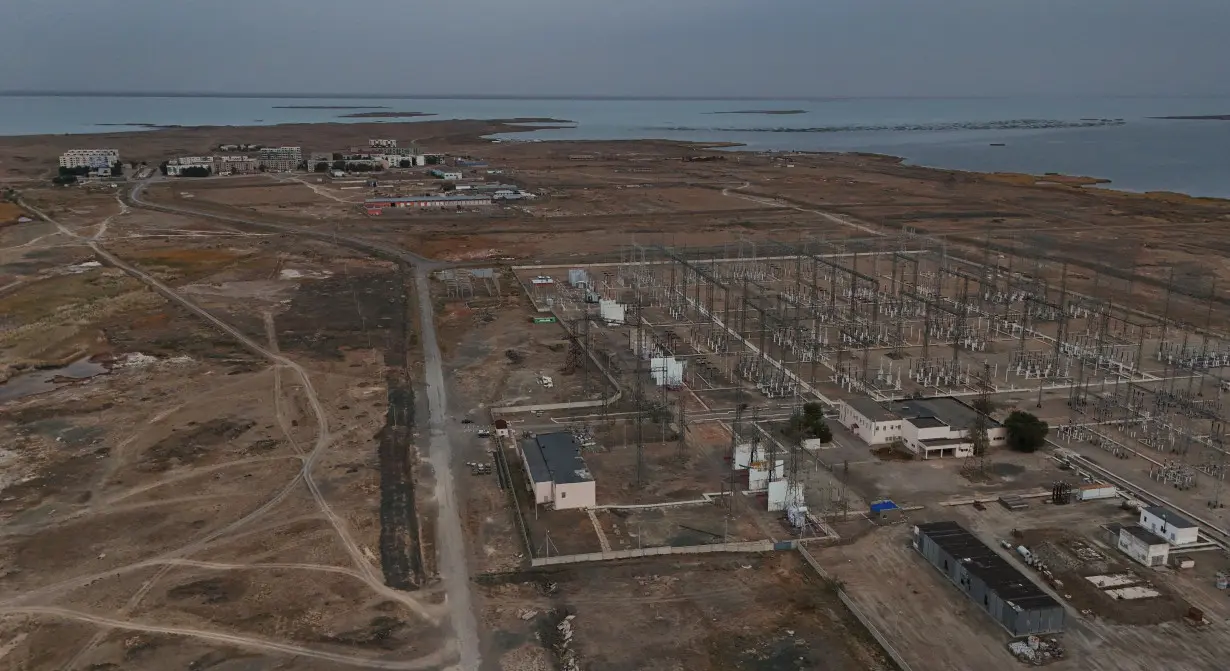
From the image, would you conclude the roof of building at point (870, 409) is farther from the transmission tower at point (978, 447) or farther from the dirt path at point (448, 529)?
the dirt path at point (448, 529)

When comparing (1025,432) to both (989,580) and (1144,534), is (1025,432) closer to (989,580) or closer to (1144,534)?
(1144,534)

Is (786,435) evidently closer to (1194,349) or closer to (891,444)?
(891,444)

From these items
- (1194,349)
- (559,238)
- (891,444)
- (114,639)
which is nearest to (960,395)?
(891,444)

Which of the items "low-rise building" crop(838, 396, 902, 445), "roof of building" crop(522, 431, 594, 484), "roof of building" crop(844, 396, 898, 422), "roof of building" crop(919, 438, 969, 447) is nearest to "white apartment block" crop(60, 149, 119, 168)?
"roof of building" crop(522, 431, 594, 484)

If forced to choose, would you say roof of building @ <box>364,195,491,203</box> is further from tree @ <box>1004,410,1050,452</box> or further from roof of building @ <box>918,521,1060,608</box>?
roof of building @ <box>918,521,1060,608</box>

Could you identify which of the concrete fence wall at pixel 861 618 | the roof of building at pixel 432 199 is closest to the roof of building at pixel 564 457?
the concrete fence wall at pixel 861 618

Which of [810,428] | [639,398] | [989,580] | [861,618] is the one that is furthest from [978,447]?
[639,398]
